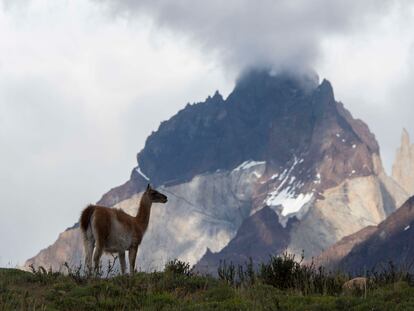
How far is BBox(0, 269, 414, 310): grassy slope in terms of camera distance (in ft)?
41.2

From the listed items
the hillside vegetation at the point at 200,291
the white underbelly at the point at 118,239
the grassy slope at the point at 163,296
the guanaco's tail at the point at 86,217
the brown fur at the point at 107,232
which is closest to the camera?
the grassy slope at the point at 163,296

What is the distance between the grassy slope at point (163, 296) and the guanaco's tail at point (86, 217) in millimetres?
3390

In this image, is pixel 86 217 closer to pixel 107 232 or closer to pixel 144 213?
pixel 107 232

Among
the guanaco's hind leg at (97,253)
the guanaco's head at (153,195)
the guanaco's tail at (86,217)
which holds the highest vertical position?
the guanaco's head at (153,195)

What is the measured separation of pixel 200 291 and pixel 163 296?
1.79 metres

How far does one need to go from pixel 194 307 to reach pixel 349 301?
2664mm

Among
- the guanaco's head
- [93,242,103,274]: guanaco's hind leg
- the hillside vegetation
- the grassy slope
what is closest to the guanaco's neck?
the guanaco's head

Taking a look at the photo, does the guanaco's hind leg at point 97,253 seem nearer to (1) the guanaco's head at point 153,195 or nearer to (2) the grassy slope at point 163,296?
(2) the grassy slope at point 163,296

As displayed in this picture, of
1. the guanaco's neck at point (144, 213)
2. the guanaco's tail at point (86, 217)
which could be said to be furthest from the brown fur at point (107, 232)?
the guanaco's neck at point (144, 213)

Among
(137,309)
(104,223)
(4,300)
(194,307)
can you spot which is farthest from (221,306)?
(104,223)

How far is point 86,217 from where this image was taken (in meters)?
19.8

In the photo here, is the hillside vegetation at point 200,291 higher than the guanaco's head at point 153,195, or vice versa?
the guanaco's head at point 153,195

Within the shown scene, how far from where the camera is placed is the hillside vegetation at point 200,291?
41.5 ft

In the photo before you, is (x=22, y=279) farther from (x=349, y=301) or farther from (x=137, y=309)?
(x=349, y=301)
